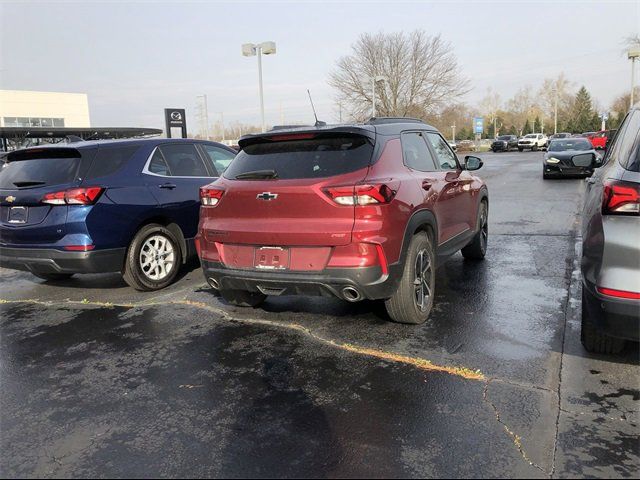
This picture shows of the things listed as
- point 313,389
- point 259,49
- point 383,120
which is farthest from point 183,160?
point 259,49

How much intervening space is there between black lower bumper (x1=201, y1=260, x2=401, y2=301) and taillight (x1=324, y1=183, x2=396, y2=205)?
50 cm

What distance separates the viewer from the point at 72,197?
529 cm

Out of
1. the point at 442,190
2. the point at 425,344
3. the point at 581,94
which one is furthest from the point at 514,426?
the point at 581,94

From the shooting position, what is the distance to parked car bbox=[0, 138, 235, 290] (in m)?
5.32

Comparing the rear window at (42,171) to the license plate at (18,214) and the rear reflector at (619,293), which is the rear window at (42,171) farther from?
the rear reflector at (619,293)

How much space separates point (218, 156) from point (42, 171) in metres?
2.29

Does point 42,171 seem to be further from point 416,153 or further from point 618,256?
point 618,256

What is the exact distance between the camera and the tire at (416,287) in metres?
4.28

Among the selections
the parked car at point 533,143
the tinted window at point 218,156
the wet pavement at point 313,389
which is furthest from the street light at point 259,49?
the parked car at point 533,143

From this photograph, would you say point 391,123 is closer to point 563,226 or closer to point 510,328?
point 510,328

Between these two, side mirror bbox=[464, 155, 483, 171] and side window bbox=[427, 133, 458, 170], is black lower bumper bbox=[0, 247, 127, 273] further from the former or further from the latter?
side mirror bbox=[464, 155, 483, 171]

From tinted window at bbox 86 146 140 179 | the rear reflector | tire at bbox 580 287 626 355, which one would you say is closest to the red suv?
tire at bbox 580 287 626 355

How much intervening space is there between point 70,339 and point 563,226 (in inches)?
317

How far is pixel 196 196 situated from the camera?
21.5ft
